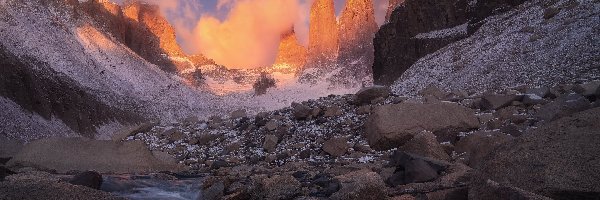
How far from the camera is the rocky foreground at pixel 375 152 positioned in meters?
5.78

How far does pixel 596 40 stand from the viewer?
24.2m

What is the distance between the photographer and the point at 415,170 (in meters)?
7.91

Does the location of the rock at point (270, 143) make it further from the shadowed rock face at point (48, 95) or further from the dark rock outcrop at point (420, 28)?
the shadowed rock face at point (48, 95)

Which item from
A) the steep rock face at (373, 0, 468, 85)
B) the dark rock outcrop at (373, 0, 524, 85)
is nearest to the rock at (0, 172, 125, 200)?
the dark rock outcrop at (373, 0, 524, 85)

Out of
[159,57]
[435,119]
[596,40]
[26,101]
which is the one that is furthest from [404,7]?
[159,57]

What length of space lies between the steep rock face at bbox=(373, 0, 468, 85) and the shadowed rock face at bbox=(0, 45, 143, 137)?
135 feet

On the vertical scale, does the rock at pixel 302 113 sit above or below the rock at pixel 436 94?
above

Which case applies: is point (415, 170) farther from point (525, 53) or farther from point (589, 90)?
point (525, 53)

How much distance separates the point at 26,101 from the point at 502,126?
160 ft

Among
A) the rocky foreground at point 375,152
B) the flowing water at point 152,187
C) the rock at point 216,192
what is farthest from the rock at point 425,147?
the flowing water at point 152,187

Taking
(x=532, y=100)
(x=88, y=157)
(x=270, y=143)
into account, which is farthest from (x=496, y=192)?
(x=88, y=157)

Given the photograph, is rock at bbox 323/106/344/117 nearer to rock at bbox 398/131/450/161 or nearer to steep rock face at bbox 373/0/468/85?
rock at bbox 398/131/450/161

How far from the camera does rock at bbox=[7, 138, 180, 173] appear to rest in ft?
52.1

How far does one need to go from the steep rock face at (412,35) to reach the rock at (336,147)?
40.3 metres
